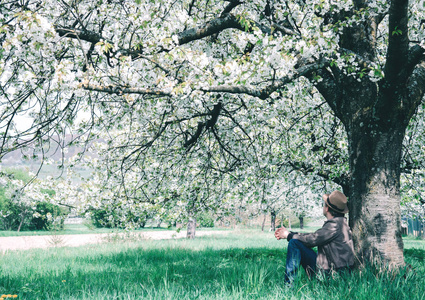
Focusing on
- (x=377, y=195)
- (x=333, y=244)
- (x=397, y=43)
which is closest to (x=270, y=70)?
(x=397, y=43)

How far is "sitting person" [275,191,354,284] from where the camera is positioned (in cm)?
352

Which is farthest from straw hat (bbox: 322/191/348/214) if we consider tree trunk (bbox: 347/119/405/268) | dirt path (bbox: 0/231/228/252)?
dirt path (bbox: 0/231/228/252)

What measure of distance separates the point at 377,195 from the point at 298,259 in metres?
1.21

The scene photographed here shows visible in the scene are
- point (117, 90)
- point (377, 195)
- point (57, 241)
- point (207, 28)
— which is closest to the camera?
point (117, 90)

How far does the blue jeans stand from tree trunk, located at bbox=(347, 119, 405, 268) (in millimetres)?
559

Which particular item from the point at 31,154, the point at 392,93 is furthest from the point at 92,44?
the point at 392,93

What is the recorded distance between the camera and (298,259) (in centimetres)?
362

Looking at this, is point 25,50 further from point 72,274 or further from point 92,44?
Answer: point 72,274

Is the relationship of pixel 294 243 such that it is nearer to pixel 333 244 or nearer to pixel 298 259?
pixel 298 259

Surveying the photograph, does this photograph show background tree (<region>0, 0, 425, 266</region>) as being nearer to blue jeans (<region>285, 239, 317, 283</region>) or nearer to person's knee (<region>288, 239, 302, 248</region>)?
blue jeans (<region>285, 239, 317, 283</region>)

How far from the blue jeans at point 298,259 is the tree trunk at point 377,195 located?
1.83ft

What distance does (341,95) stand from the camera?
173 inches

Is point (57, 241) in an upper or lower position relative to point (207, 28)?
lower

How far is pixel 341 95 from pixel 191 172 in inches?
151
